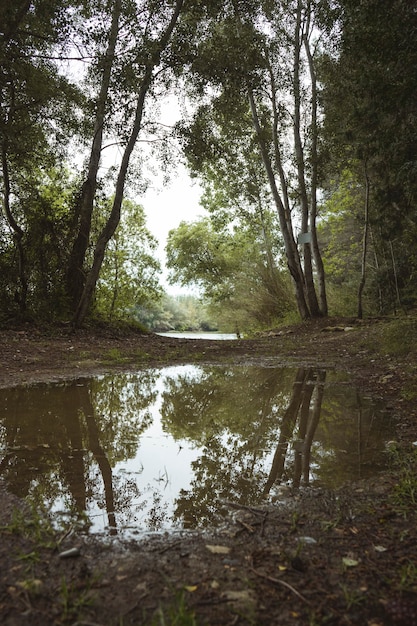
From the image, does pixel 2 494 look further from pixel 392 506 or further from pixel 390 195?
pixel 390 195

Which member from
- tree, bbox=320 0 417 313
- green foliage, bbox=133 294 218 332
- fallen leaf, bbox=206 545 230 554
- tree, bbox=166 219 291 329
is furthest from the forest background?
green foliage, bbox=133 294 218 332

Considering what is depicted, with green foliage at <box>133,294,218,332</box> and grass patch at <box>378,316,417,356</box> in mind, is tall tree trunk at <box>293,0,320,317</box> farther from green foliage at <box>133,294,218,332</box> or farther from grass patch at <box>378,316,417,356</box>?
green foliage at <box>133,294,218,332</box>

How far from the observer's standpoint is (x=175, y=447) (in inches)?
118

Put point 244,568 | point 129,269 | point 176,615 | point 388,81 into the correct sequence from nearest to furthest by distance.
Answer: point 176,615
point 244,568
point 388,81
point 129,269

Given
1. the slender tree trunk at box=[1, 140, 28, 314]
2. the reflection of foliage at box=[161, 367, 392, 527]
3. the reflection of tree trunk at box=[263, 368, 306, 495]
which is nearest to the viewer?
the reflection of foliage at box=[161, 367, 392, 527]

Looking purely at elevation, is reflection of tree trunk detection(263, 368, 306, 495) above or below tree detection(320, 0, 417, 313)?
below

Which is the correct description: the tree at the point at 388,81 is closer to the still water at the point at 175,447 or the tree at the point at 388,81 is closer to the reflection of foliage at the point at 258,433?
the reflection of foliage at the point at 258,433

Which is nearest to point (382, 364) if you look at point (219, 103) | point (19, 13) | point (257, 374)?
point (257, 374)

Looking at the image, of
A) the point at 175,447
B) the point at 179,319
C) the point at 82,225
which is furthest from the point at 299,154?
the point at 179,319

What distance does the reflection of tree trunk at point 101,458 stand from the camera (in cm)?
200

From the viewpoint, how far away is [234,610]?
1.30 m

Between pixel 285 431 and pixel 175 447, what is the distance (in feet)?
3.20

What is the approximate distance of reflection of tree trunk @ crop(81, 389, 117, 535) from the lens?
2.00 metres

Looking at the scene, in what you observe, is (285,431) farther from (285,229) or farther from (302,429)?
(285,229)
